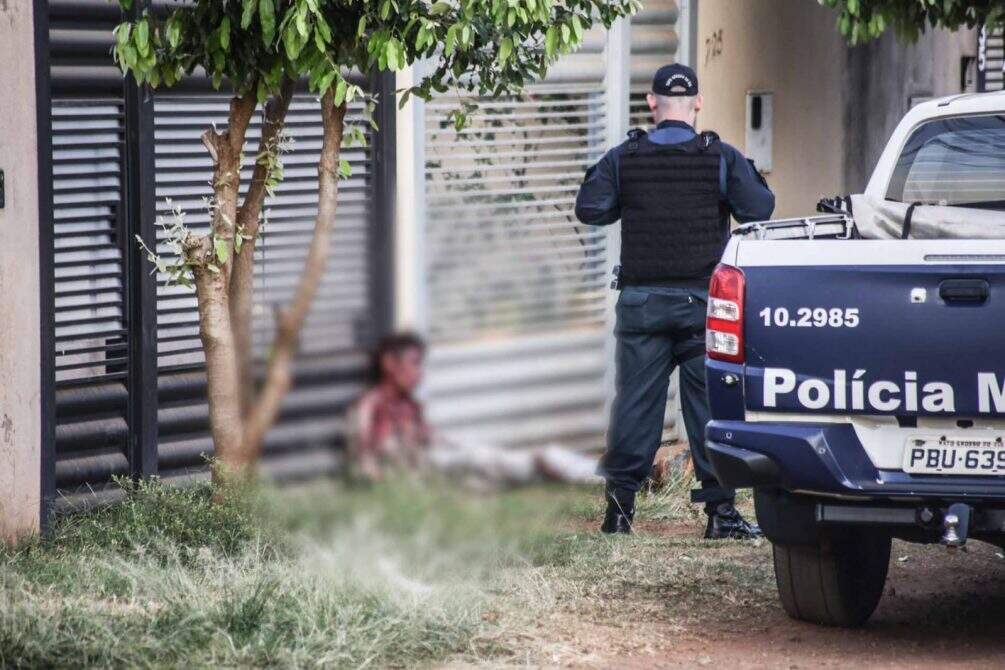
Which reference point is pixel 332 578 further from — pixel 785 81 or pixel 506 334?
pixel 785 81

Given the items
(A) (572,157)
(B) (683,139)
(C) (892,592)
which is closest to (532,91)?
(A) (572,157)

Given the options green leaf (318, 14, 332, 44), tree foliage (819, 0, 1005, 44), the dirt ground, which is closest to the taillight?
the dirt ground

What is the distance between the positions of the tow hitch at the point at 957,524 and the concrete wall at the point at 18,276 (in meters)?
3.46

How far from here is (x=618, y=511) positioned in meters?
7.38

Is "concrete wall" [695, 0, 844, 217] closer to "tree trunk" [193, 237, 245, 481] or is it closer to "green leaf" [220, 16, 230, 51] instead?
"tree trunk" [193, 237, 245, 481]

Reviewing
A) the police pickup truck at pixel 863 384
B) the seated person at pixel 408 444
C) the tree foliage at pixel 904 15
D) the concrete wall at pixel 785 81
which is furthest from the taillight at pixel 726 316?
the concrete wall at pixel 785 81

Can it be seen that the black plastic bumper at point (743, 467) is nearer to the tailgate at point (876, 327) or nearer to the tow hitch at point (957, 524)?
the tailgate at point (876, 327)

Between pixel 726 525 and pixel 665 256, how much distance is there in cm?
118

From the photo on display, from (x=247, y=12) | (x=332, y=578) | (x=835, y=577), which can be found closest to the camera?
(x=332, y=578)

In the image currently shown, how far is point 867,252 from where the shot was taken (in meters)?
4.90

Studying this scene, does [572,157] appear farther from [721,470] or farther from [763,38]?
[721,470]

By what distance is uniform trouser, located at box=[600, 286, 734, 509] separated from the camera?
7273 mm

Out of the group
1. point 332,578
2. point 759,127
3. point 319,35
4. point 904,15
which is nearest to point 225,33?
point 319,35

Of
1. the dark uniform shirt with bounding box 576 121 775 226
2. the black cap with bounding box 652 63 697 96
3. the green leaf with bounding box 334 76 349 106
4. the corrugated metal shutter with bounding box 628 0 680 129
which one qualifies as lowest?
the dark uniform shirt with bounding box 576 121 775 226
